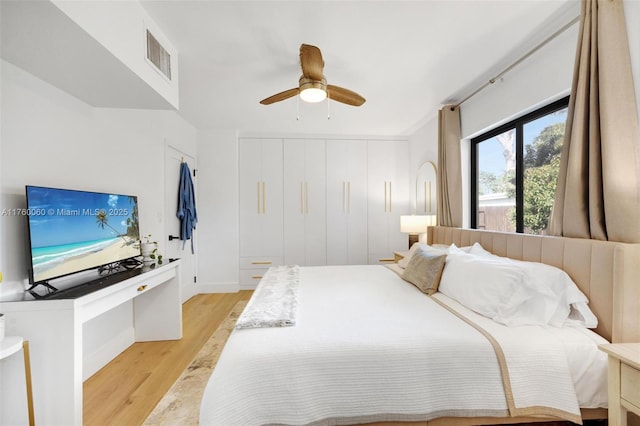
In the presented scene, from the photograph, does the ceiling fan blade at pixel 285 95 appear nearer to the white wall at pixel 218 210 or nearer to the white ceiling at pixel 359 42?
the white ceiling at pixel 359 42

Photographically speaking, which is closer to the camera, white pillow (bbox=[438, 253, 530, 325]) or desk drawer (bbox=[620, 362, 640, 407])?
desk drawer (bbox=[620, 362, 640, 407])

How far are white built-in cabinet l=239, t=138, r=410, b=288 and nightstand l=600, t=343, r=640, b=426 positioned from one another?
10.7 feet

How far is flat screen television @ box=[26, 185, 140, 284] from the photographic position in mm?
1557

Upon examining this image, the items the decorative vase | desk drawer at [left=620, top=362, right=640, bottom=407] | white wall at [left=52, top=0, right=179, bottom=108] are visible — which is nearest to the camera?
desk drawer at [left=620, top=362, right=640, bottom=407]

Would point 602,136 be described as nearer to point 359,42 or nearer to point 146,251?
point 359,42

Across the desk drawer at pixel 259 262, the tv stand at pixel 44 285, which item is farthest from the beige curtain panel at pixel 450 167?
the tv stand at pixel 44 285

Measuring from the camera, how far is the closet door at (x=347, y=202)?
14.7 feet

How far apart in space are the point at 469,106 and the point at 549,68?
0.97m

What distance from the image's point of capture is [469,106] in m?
2.89

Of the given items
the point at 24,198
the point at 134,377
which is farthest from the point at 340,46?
the point at 134,377

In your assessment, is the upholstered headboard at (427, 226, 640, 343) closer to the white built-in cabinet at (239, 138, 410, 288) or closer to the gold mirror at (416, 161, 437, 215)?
the gold mirror at (416, 161, 437, 215)

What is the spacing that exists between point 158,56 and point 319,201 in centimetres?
296

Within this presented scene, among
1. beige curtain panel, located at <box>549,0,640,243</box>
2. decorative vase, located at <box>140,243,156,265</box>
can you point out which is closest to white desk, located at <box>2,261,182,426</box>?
decorative vase, located at <box>140,243,156,265</box>

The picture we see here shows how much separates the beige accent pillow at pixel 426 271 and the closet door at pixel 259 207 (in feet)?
8.25
